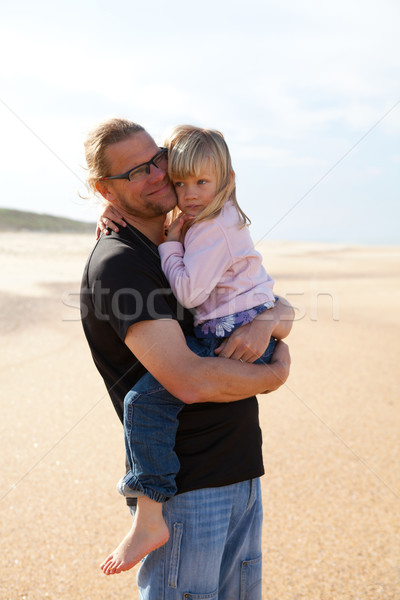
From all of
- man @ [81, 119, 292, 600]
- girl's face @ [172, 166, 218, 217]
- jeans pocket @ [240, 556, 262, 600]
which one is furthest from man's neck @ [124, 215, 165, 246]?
jeans pocket @ [240, 556, 262, 600]

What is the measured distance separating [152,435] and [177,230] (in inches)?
36.7

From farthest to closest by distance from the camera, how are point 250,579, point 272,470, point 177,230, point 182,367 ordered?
point 272,470 → point 177,230 → point 250,579 → point 182,367

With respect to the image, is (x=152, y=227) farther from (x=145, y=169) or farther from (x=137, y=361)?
(x=137, y=361)

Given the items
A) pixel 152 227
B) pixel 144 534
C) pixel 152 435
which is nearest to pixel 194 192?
pixel 152 227

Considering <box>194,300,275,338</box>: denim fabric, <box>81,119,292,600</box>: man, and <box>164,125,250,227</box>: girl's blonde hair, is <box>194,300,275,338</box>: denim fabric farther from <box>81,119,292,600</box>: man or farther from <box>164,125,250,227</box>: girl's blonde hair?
<box>164,125,250,227</box>: girl's blonde hair

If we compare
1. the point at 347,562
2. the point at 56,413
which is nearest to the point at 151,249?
the point at 347,562

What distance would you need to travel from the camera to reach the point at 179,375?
6.97ft

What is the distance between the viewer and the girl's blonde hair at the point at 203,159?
104 inches

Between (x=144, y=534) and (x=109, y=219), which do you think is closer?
(x=144, y=534)

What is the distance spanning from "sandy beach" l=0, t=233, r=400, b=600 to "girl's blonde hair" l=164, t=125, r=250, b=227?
2.63 metres

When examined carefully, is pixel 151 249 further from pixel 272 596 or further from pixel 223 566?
pixel 272 596

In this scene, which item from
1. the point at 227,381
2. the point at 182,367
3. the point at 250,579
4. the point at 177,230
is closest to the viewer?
the point at 182,367

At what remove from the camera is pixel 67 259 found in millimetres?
21578

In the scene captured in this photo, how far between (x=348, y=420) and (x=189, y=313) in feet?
14.7
